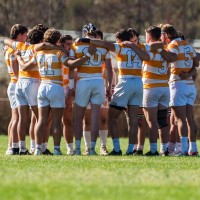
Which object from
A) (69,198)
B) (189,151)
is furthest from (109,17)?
(69,198)

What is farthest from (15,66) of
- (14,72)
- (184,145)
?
(184,145)

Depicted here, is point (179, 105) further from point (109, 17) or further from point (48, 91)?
point (109, 17)

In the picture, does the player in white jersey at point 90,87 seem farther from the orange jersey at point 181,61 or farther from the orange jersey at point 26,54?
the orange jersey at point 181,61

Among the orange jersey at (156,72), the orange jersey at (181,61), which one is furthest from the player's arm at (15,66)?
the orange jersey at (181,61)

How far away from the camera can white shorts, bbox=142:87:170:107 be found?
17.8m

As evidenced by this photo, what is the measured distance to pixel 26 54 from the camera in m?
17.8

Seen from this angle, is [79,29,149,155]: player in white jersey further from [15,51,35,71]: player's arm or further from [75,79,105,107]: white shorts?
[15,51,35,71]: player's arm

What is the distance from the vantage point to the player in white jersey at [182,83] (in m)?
17.9

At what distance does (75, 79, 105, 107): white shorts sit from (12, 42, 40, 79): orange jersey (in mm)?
820

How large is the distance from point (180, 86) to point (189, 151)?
1.13m

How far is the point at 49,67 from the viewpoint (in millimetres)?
17281

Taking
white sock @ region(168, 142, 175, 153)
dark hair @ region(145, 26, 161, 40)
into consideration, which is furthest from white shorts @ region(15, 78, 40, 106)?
white sock @ region(168, 142, 175, 153)

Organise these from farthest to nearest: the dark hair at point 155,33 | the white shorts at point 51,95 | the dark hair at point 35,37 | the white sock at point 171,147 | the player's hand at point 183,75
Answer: the white sock at point 171,147, the player's hand at point 183,75, the dark hair at point 35,37, the dark hair at point 155,33, the white shorts at point 51,95

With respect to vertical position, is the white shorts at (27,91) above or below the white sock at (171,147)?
above
